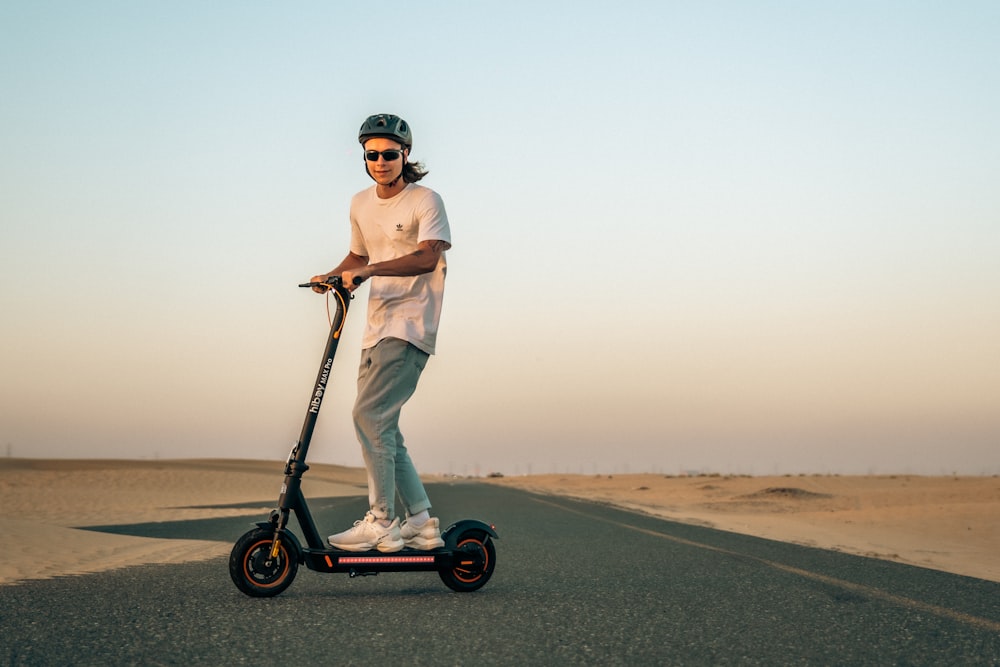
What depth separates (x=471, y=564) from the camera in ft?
18.8

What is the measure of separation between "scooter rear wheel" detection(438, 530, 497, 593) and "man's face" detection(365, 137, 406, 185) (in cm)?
224

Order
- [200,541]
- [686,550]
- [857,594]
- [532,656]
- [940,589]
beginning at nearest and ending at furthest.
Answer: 1. [532,656]
2. [857,594]
3. [940,589]
4. [686,550]
5. [200,541]

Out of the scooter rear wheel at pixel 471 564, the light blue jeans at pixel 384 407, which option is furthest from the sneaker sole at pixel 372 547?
the scooter rear wheel at pixel 471 564

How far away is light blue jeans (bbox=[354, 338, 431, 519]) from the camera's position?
5414 mm

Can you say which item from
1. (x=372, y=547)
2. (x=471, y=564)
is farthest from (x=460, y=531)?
(x=372, y=547)

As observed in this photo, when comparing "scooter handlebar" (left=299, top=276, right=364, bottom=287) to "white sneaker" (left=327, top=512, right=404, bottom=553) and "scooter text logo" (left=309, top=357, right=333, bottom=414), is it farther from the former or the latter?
"white sneaker" (left=327, top=512, right=404, bottom=553)

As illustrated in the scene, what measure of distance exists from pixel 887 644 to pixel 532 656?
181 centimetres

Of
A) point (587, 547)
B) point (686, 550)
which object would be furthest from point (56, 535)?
point (686, 550)

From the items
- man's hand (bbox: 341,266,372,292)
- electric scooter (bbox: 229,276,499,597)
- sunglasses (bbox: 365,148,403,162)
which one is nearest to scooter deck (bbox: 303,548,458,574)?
electric scooter (bbox: 229,276,499,597)

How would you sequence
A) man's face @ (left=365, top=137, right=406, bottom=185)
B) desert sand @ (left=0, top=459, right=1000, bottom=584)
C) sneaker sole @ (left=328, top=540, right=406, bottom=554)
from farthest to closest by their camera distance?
desert sand @ (left=0, top=459, right=1000, bottom=584) → man's face @ (left=365, top=137, right=406, bottom=185) → sneaker sole @ (left=328, top=540, right=406, bottom=554)

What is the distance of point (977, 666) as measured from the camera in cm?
394

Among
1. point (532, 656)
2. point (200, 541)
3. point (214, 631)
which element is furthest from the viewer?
point (200, 541)

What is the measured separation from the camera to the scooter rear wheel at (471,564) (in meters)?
5.70

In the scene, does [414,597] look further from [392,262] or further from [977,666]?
[977,666]
